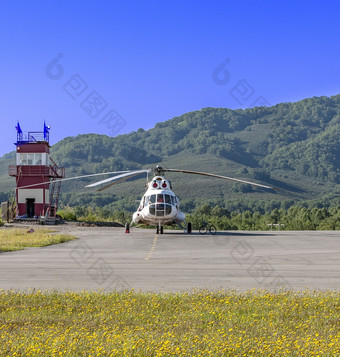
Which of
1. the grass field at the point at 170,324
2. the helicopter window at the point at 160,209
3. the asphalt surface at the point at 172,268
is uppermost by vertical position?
the helicopter window at the point at 160,209

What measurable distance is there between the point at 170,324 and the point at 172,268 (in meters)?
8.33

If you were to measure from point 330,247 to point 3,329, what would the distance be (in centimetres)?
2051

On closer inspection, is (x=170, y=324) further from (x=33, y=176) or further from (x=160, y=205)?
(x=33, y=176)

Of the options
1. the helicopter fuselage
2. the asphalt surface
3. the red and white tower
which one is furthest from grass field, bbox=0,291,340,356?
the red and white tower

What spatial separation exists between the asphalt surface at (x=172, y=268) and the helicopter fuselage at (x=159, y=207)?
695 cm

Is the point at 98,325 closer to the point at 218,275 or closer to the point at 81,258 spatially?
the point at 218,275

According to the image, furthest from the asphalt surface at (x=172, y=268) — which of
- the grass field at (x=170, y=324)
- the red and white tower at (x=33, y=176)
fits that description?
the red and white tower at (x=33, y=176)

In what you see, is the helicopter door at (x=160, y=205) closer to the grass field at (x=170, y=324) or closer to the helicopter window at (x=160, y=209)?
the helicopter window at (x=160, y=209)

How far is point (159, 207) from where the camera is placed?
3372 cm

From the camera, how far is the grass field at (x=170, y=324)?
7742 mm

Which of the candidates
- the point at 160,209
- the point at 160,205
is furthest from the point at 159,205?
the point at 160,209

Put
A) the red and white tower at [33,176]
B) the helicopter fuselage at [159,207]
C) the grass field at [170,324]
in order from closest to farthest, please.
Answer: the grass field at [170,324] → the helicopter fuselage at [159,207] → the red and white tower at [33,176]

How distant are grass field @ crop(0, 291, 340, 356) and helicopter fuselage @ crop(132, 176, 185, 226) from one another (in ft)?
70.0

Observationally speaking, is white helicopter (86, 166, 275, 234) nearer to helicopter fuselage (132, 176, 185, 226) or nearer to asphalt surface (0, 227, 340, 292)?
helicopter fuselage (132, 176, 185, 226)
